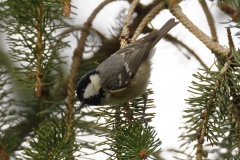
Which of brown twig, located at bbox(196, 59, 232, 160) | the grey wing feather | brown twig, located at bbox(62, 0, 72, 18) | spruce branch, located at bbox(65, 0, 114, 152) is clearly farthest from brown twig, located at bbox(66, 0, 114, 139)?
brown twig, located at bbox(196, 59, 232, 160)

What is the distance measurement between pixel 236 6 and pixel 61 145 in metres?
0.87

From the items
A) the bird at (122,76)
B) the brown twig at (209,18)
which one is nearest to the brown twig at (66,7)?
the bird at (122,76)

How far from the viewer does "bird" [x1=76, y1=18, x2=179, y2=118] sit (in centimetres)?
199

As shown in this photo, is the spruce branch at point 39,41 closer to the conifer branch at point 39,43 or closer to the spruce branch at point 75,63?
the conifer branch at point 39,43

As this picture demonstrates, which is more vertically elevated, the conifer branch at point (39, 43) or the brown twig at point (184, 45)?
the brown twig at point (184, 45)

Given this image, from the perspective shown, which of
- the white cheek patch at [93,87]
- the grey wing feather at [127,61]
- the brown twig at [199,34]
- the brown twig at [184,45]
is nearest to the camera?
the brown twig at [199,34]

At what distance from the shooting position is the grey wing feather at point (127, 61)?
2.22 metres

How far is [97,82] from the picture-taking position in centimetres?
220

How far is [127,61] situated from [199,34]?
0.72 metres

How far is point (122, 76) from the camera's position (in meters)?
2.31

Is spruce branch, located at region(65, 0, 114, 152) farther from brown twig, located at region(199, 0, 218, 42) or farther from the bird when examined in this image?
brown twig, located at region(199, 0, 218, 42)

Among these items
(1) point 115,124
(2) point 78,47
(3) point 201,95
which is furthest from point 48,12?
(3) point 201,95

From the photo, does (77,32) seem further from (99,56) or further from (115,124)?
(115,124)

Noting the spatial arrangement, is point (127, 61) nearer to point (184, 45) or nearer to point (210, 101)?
point (184, 45)
